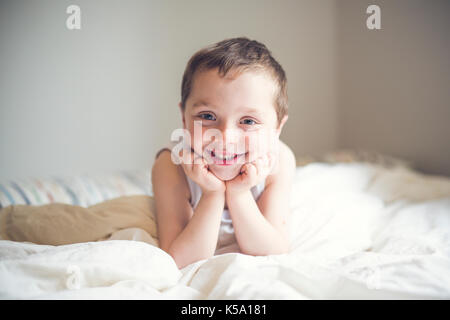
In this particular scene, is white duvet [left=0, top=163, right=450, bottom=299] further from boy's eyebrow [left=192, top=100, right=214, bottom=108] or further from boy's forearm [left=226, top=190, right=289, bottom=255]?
boy's eyebrow [left=192, top=100, right=214, bottom=108]

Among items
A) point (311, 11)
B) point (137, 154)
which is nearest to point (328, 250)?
point (137, 154)

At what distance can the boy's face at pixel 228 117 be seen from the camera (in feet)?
2.59

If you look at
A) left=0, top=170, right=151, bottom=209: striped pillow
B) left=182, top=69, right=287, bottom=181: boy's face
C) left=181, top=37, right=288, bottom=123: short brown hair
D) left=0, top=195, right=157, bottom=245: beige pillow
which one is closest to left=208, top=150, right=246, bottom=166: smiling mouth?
left=182, top=69, right=287, bottom=181: boy's face

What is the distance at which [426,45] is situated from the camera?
1.80m

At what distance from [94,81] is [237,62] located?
1.02 m

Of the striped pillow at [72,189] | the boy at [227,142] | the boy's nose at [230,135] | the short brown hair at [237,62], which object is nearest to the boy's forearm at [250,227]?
the boy at [227,142]

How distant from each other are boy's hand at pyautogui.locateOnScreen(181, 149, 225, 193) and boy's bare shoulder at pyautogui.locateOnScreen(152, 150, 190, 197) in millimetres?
170

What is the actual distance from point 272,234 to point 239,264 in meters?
0.21

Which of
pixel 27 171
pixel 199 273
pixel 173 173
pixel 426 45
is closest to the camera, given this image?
pixel 199 273

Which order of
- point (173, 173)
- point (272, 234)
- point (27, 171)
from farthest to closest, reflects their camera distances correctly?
point (27, 171)
point (173, 173)
point (272, 234)

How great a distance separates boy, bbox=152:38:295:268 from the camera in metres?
0.79

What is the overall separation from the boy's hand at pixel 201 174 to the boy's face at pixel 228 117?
19 mm

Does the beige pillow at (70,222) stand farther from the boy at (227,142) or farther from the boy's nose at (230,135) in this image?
the boy's nose at (230,135)
